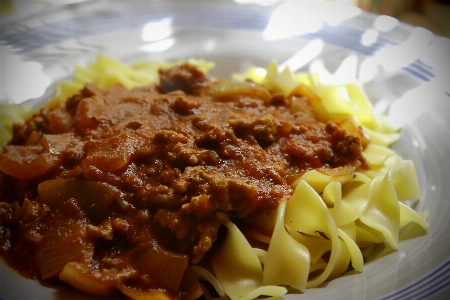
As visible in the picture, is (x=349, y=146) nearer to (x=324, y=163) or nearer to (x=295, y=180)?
(x=324, y=163)

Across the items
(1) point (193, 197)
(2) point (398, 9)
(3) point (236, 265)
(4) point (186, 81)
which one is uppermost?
(4) point (186, 81)

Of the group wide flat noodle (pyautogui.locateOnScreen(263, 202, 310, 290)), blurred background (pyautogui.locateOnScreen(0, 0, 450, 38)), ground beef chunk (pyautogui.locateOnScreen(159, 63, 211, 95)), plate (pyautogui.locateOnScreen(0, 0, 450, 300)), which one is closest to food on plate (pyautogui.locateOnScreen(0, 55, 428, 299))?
wide flat noodle (pyautogui.locateOnScreen(263, 202, 310, 290))

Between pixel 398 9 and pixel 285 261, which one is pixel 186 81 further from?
pixel 398 9

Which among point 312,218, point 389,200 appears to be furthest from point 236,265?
point 389,200

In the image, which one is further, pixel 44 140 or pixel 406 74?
pixel 406 74

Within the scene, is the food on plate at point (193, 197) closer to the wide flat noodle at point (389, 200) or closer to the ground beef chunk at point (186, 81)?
the wide flat noodle at point (389, 200)

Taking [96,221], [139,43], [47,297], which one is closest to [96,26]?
[139,43]
